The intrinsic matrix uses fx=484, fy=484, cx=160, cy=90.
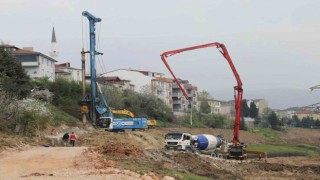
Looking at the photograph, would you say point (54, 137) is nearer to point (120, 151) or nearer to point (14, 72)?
point (14, 72)

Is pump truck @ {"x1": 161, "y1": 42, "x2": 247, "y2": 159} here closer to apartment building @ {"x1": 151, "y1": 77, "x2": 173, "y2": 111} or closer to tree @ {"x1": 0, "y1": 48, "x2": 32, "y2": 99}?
tree @ {"x1": 0, "y1": 48, "x2": 32, "y2": 99}

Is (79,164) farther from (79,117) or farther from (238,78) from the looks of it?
(79,117)

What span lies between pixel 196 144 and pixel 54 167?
2651cm

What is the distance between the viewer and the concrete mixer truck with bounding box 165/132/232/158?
47.4 metres

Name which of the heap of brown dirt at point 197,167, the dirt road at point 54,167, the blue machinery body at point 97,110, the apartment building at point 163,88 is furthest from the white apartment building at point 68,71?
the dirt road at point 54,167

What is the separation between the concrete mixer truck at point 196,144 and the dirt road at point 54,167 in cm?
1638

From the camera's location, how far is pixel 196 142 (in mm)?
50312

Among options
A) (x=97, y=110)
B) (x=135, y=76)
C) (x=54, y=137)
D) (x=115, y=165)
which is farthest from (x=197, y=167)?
(x=135, y=76)

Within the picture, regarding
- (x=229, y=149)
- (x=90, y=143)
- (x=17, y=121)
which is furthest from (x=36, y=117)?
(x=229, y=149)

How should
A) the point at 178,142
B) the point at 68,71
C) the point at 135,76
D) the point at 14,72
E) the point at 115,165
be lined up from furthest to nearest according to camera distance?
the point at 135,76 → the point at 68,71 → the point at 14,72 → the point at 178,142 → the point at 115,165

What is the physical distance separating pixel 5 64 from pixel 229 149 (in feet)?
90.8

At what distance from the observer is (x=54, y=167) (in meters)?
25.4

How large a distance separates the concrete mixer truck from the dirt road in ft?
53.7

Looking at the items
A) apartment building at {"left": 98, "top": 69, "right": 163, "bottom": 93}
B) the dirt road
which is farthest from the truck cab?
apartment building at {"left": 98, "top": 69, "right": 163, "bottom": 93}
